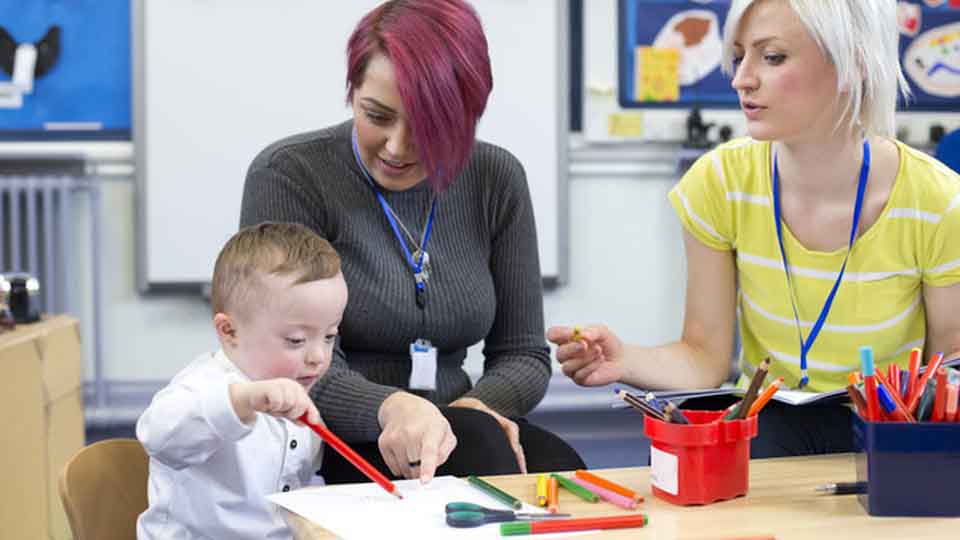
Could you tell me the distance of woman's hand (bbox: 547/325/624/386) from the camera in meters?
1.51

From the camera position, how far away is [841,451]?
1456 millimetres

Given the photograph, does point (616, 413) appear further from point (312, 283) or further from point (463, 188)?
point (312, 283)

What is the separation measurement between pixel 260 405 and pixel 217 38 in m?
A: 2.70

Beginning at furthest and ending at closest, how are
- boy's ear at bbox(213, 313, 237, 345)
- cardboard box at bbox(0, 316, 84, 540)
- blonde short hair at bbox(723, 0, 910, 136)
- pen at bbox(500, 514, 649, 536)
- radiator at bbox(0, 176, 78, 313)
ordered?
radiator at bbox(0, 176, 78, 313) < cardboard box at bbox(0, 316, 84, 540) < blonde short hair at bbox(723, 0, 910, 136) < boy's ear at bbox(213, 313, 237, 345) < pen at bbox(500, 514, 649, 536)

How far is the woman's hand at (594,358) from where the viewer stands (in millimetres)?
1515

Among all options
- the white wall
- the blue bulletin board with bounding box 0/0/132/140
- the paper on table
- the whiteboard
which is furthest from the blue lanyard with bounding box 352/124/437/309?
the blue bulletin board with bounding box 0/0/132/140

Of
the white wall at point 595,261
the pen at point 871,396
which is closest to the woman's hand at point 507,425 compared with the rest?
the pen at point 871,396

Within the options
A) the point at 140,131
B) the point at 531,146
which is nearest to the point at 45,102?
the point at 140,131

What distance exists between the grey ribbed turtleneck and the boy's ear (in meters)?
0.21

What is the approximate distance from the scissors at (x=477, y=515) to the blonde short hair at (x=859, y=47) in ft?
2.53

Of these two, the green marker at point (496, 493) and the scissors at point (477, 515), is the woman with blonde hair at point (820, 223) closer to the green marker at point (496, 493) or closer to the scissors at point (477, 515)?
the green marker at point (496, 493)

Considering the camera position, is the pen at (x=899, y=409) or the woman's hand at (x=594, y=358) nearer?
the pen at (x=899, y=409)

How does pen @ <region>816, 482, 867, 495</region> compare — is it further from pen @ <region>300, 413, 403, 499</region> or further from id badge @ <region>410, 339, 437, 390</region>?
id badge @ <region>410, 339, 437, 390</region>

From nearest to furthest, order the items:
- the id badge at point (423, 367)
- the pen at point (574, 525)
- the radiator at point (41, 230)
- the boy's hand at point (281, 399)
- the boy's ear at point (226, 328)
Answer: the pen at point (574, 525), the boy's hand at point (281, 399), the boy's ear at point (226, 328), the id badge at point (423, 367), the radiator at point (41, 230)
